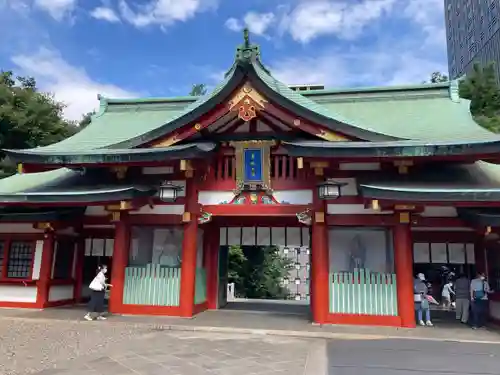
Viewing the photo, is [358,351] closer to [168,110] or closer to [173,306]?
[173,306]

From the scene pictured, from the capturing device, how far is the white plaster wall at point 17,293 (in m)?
13.5

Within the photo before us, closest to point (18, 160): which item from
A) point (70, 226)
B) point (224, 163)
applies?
point (70, 226)

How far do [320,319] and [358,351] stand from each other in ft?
9.43

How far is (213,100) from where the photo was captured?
11.6 m

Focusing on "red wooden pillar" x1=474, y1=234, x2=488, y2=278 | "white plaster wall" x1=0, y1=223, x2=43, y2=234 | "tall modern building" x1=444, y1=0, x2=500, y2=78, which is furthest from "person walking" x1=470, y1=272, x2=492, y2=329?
"tall modern building" x1=444, y1=0, x2=500, y2=78

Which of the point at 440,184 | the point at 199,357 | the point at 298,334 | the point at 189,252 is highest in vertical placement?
the point at 440,184

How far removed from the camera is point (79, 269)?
15320mm

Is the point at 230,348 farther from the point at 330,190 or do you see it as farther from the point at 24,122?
the point at 24,122

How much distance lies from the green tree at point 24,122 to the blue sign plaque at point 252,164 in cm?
2023

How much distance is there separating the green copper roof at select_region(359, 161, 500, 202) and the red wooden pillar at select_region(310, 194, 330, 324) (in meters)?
1.41

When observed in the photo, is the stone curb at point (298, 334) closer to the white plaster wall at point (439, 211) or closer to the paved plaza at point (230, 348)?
the paved plaza at point (230, 348)

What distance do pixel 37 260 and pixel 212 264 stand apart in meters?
5.62

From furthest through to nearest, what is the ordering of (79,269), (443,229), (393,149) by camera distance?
(79,269) < (443,229) < (393,149)

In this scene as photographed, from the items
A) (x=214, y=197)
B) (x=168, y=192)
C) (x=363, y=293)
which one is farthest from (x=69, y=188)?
(x=363, y=293)
